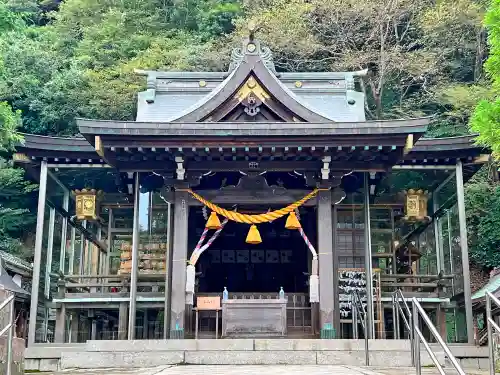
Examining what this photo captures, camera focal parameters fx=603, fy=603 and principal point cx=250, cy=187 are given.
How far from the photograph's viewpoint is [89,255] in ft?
54.6

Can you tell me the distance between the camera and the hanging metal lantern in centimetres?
1390

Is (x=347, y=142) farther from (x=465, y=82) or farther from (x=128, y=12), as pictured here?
(x=128, y=12)

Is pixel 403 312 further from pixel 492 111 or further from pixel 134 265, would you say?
pixel 134 265

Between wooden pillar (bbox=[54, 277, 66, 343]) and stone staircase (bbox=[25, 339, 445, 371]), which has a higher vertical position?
wooden pillar (bbox=[54, 277, 66, 343])

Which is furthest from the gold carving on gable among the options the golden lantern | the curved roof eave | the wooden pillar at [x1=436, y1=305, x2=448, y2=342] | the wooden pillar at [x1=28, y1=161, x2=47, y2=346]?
the wooden pillar at [x1=436, y1=305, x2=448, y2=342]

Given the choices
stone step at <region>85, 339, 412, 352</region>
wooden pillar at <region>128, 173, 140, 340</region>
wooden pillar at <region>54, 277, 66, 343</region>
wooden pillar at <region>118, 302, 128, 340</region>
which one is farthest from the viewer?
wooden pillar at <region>118, 302, 128, 340</region>

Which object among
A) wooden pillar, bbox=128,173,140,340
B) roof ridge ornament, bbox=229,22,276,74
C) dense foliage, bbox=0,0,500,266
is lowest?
wooden pillar, bbox=128,173,140,340

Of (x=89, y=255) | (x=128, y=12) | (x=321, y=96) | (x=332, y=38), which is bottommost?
(x=89, y=255)

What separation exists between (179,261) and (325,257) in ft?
9.04

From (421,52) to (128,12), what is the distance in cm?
1406

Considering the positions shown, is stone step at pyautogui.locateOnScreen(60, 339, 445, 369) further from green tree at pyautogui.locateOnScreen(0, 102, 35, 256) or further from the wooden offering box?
green tree at pyautogui.locateOnScreen(0, 102, 35, 256)

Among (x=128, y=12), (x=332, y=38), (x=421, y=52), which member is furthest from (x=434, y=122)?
(x=128, y=12)

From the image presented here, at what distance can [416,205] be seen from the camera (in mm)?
13906

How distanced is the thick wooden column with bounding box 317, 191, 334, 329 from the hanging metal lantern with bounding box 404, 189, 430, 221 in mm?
2993
